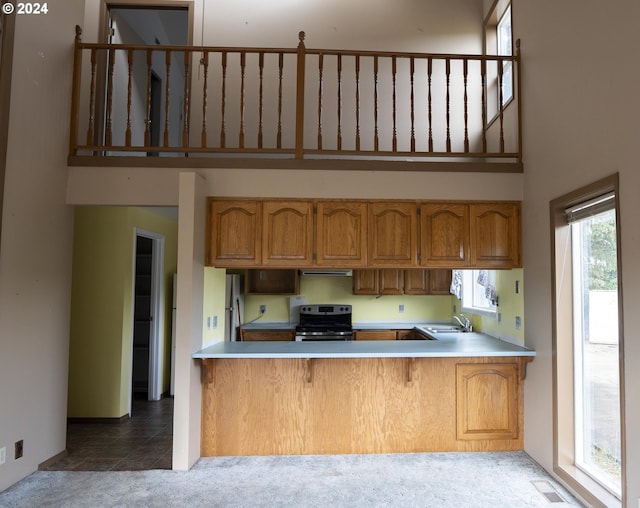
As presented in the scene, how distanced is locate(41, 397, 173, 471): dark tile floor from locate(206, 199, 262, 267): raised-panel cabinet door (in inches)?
63.7

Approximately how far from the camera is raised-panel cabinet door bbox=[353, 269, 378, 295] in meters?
5.54

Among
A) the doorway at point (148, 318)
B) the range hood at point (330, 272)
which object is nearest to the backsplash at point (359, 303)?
the range hood at point (330, 272)

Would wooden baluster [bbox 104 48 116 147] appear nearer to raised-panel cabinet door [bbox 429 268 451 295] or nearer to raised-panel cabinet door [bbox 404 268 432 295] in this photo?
raised-panel cabinet door [bbox 404 268 432 295]

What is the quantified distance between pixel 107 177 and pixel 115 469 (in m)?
2.26

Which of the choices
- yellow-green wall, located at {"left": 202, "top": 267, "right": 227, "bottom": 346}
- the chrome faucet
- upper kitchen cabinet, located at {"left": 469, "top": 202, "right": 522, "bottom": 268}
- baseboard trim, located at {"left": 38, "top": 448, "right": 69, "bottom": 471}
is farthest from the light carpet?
the chrome faucet

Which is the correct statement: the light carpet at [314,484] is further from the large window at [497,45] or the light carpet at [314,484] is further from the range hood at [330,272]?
the large window at [497,45]

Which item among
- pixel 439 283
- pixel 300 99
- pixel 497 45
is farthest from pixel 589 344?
pixel 497 45

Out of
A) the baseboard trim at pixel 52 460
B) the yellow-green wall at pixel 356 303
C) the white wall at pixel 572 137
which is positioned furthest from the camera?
the yellow-green wall at pixel 356 303

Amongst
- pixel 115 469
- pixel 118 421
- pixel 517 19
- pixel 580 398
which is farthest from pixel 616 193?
pixel 118 421

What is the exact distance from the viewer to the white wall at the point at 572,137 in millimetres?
2229

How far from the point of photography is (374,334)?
5293mm

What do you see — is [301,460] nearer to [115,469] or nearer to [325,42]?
[115,469]

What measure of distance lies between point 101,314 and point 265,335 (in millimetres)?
1817

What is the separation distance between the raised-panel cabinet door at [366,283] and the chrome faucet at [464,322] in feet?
3.47
